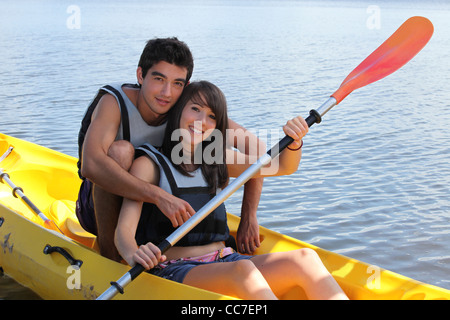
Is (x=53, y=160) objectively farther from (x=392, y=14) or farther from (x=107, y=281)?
(x=392, y=14)

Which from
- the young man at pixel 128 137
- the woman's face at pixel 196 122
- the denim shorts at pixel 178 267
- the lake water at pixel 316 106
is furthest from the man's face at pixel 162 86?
the lake water at pixel 316 106

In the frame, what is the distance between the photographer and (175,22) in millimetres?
18953

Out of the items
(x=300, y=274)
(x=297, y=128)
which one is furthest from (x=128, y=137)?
(x=300, y=274)

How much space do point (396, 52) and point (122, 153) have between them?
4.77 feet

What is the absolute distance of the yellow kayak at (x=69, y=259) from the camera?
251cm

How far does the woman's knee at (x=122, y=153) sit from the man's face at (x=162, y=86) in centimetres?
24

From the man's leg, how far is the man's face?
0.80 feet

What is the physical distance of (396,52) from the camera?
3004 millimetres

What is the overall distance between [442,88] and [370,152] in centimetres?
371

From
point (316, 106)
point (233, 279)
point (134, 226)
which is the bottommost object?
point (233, 279)

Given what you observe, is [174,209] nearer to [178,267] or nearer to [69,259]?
[178,267]

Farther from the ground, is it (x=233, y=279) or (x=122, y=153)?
(x=122, y=153)

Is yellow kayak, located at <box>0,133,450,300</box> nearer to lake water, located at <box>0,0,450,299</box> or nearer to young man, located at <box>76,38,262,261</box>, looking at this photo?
young man, located at <box>76,38,262,261</box>
